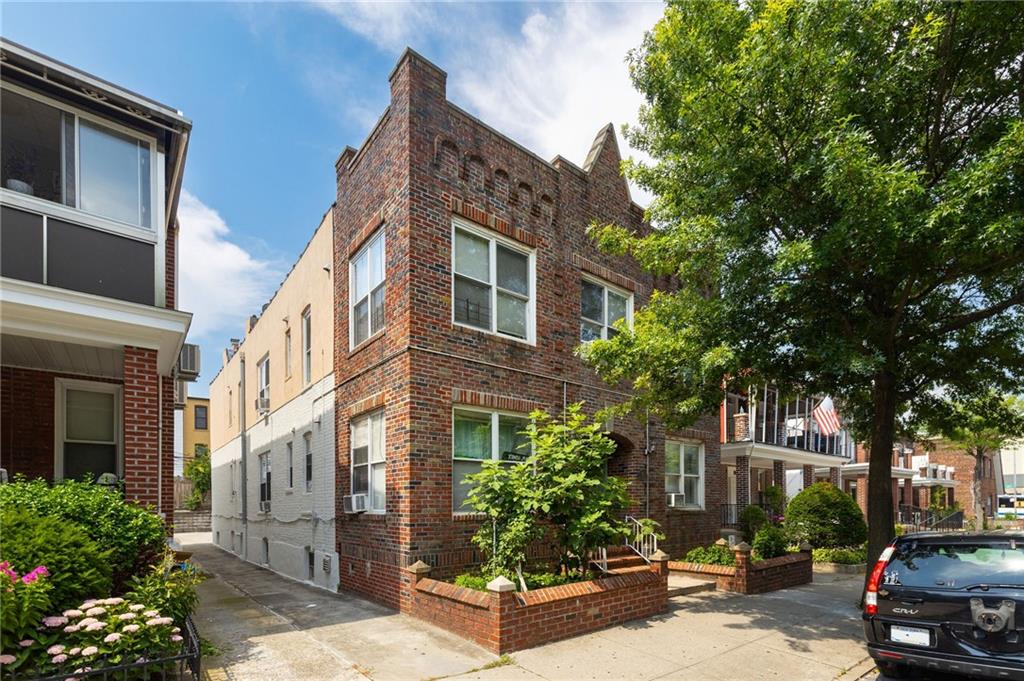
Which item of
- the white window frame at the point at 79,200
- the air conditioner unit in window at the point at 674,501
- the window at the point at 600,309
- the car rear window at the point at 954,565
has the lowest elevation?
the air conditioner unit in window at the point at 674,501

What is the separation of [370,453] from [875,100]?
30.7 ft

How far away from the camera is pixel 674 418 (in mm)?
10086

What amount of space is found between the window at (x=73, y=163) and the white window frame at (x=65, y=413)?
3.53 metres

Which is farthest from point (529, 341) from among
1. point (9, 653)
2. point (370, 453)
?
point (9, 653)

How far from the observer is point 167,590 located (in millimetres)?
6262

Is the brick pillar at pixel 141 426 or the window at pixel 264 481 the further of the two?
the window at pixel 264 481

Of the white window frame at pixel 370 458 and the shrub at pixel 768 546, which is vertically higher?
the white window frame at pixel 370 458

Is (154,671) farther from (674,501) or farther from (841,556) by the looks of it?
(841,556)

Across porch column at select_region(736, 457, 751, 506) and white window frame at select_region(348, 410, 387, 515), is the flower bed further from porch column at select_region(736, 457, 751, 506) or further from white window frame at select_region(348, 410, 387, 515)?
porch column at select_region(736, 457, 751, 506)

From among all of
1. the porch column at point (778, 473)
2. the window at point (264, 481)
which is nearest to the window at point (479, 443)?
the window at point (264, 481)

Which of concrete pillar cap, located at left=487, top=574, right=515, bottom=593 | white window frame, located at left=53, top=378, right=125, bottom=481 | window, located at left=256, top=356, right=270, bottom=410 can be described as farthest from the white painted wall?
concrete pillar cap, located at left=487, top=574, right=515, bottom=593

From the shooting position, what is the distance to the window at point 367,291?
434 inches

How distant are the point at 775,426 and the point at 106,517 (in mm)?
20624

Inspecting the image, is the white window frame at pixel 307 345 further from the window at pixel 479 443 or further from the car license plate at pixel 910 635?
the car license plate at pixel 910 635
